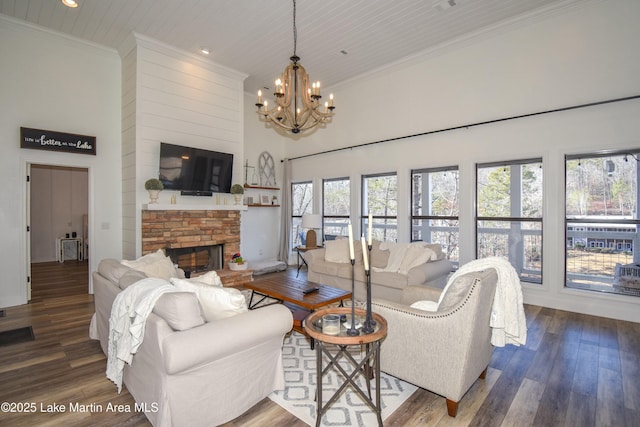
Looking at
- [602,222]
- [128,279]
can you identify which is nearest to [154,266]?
[128,279]

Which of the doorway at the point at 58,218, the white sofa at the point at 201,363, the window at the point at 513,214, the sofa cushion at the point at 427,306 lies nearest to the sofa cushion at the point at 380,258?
the window at the point at 513,214

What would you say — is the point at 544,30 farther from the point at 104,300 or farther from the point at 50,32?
the point at 50,32

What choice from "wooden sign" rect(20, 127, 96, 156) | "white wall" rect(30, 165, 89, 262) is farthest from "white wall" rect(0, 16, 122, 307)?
"white wall" rect(30, 165, 89, 262)

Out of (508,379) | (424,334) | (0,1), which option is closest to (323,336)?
(424,334)

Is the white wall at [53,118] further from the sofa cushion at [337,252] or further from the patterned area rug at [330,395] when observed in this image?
the patterned area rug at [330,395]

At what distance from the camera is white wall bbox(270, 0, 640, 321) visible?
390 centimetres

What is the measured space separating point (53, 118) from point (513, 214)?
23.6ft

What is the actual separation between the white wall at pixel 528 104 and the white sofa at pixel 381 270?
0.92m

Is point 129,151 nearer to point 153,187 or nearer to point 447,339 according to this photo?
point 153,187

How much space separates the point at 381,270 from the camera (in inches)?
181

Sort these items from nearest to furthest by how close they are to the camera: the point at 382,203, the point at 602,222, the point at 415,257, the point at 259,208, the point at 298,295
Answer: the point at 298,295, the point at 602,222, the point at 415,257, the point at 382,203, the point at 259,208

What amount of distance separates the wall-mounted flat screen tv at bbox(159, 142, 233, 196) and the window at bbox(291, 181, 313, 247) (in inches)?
88.3

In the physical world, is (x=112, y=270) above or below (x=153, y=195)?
below

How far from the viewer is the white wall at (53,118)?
4.47 m
